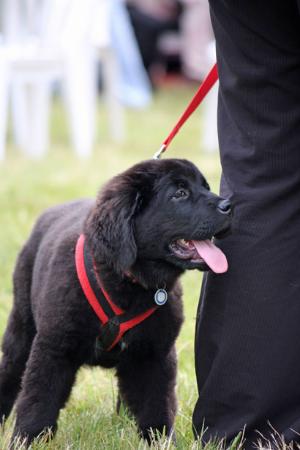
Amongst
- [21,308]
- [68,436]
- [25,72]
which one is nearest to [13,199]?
[25,72]

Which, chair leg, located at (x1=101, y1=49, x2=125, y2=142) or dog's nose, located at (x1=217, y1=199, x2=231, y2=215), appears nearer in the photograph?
dog's nose, located at (x1=217, y1=199, x2=231, y2=215)

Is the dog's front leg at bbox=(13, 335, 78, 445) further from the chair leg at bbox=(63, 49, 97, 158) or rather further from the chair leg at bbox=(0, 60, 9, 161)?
the chair leg at bbox=(63, 49, 97, 158)

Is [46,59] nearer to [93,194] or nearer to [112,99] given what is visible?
[112,99]

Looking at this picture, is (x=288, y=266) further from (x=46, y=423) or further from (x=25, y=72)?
(x=25, y=72)

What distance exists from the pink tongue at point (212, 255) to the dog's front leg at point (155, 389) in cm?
42

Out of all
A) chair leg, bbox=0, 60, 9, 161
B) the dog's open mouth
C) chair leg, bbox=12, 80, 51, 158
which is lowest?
chair leg, bbox=12, 80, 51, 158

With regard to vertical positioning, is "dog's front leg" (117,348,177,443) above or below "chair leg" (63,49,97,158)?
above

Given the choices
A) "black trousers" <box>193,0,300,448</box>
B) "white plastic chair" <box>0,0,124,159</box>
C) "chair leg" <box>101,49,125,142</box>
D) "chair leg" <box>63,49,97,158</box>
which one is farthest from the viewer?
"chair leg" <box>101,49,125,142</box>

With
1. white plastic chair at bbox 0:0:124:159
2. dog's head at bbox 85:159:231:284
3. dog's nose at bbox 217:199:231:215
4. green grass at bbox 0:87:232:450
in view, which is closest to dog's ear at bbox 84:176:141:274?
dog's head at bbox 85:159:231:284

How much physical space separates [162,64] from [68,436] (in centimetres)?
1514

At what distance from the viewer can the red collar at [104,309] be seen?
3.37 meters

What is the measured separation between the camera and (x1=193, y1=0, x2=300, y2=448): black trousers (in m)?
3.08

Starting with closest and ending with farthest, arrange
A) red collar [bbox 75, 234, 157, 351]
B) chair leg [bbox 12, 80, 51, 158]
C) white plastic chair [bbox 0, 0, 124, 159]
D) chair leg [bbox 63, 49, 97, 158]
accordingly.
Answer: red collar [bbox 75, 234, 157, 351], white plastic chair [bbox 0, 0, 124, 159], chair leg [bbox 63, 49, 97, 158], chair leg [bbox 12, 80, 51, 158]

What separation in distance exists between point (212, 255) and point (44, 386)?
29.8 inches
